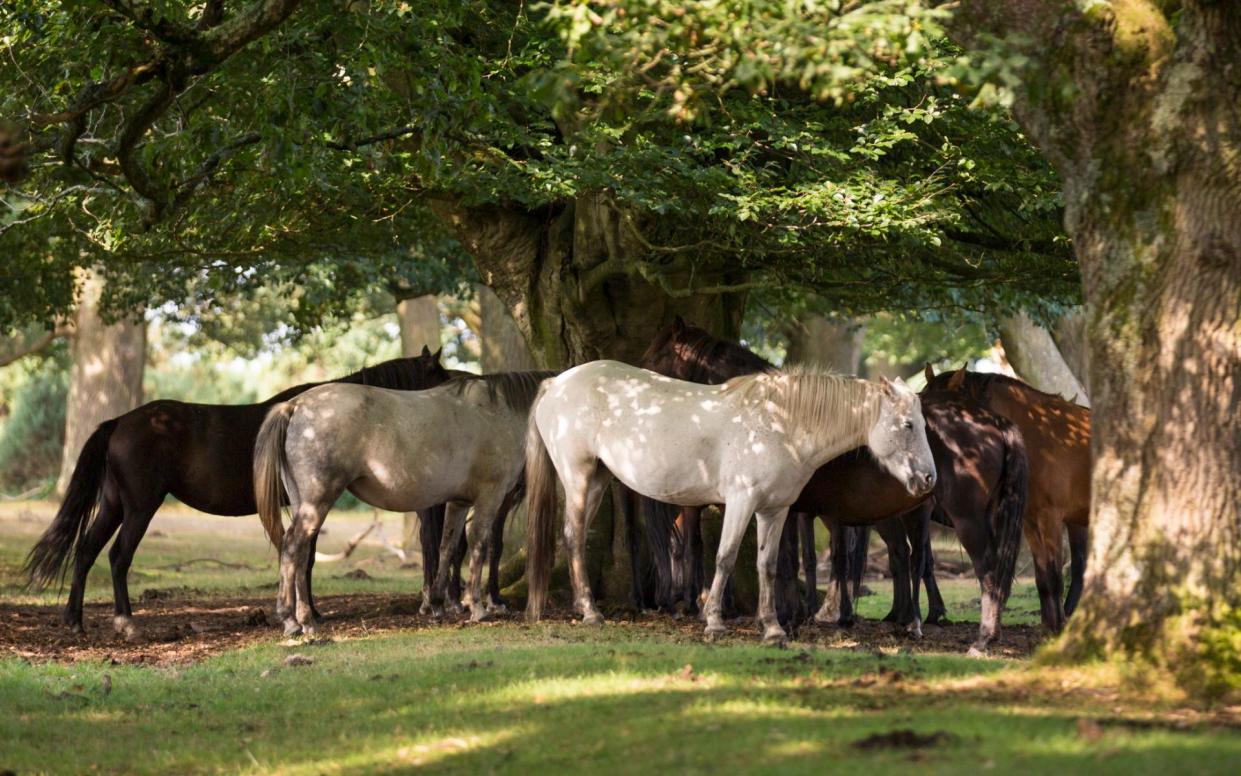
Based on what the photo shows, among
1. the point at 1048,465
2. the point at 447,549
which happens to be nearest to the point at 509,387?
the point at 447,549

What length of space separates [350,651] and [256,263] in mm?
10132

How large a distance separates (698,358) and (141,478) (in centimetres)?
536

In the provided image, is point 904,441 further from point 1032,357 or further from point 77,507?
point 1032,357

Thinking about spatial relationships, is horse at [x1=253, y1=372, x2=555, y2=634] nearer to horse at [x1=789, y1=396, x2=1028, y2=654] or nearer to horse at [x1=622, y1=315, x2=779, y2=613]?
horse at [x1=622, y1=315, x2=779, y2=613]

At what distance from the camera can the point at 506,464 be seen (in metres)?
13.2

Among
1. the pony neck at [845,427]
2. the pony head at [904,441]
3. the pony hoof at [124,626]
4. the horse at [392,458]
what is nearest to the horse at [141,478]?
the pony hoof at [124,626]

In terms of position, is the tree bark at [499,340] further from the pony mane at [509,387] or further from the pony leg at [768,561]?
the pony leg at [768,561]

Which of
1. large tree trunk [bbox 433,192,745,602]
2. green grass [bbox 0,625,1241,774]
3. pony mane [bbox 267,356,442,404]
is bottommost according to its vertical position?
green grass [bbox 0,625,1241,774]

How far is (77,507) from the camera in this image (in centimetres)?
1379

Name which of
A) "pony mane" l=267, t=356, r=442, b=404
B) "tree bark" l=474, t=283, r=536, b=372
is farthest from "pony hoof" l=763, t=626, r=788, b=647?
"tree bark" l=474, t=283, r=536, b=372

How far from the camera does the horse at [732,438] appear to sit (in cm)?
1102

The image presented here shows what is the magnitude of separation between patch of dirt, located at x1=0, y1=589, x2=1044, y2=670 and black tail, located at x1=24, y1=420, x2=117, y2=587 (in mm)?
621

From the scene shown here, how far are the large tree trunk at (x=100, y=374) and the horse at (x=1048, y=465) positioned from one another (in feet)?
71.6

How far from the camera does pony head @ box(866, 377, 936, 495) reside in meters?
10.9
